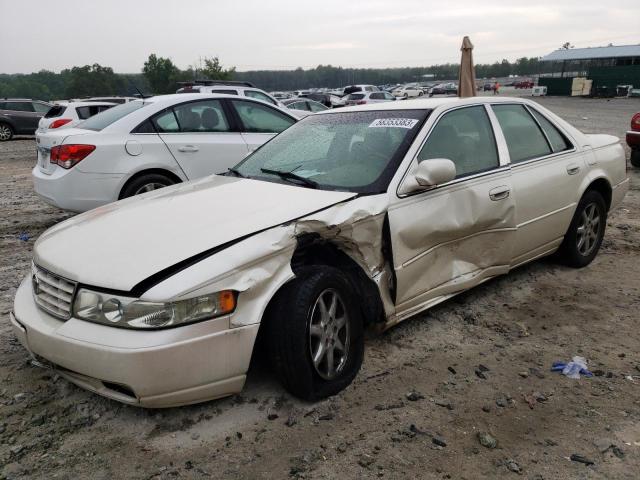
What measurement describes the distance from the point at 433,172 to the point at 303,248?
897mm

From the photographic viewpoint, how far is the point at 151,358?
2357 mm

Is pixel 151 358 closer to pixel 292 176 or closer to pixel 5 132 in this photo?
pixel 292 176

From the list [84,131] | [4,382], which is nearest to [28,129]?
[84,131]

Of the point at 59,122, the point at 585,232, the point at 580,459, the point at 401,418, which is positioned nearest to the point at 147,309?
the point at 401,418

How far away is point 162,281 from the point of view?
2.45m

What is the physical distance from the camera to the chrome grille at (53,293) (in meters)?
2.62

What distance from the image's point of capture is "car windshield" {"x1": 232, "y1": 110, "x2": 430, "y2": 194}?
3.37 m

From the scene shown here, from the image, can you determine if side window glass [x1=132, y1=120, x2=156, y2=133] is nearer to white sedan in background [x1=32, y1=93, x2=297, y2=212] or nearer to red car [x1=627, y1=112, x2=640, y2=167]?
white sedan in background [x1=32, y1=93, x2=297, y2=212]

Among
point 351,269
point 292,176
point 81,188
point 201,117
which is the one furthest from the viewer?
point 201,117

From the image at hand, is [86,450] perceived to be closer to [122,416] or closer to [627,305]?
[122,416]

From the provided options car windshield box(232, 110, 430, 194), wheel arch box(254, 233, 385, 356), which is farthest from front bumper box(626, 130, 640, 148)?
wheel arch box(254, 233, 385, 356)

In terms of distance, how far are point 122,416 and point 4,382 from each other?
0.86 metres

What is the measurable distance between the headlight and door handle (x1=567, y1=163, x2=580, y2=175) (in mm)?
3233

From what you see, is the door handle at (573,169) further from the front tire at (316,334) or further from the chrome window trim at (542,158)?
the front tire at (316,334)
